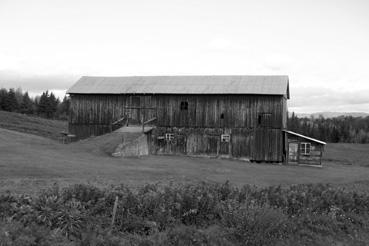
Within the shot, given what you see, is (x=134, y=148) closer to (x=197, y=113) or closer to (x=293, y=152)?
(x=197, y=113)

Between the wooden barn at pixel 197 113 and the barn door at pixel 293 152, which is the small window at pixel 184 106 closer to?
the wooden barn at pixel 197 113

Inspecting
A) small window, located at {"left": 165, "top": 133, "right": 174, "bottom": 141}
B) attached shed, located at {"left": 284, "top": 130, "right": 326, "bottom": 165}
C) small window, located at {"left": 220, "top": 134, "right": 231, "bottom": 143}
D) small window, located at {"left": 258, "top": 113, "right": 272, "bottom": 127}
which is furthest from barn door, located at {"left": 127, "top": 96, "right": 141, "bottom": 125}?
attached shed, located at {"left": 284, "top": 130, "right": 326, "bottom": 165}

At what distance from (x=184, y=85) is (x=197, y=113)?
4129 mm

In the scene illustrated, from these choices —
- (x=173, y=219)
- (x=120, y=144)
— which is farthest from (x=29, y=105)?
(x=173, y=219)

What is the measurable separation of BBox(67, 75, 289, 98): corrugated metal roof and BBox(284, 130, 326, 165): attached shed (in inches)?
196

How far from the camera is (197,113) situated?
4822 cm

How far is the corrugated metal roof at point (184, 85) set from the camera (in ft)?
156

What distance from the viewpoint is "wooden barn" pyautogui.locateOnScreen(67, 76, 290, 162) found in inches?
1827

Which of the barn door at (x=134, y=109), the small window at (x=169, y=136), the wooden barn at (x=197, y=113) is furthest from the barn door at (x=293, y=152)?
the barn door at (x=134, y=109)

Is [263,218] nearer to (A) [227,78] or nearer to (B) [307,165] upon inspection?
(B) [307,165]

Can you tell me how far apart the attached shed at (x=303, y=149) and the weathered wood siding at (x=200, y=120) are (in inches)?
71.0

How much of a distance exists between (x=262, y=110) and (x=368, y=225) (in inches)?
1165

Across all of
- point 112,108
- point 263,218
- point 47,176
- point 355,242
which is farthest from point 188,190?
point 112,108

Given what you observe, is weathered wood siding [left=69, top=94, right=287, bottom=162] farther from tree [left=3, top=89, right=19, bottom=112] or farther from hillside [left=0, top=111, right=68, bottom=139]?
tree [left=3, top=89, right=19, bottom=112]
